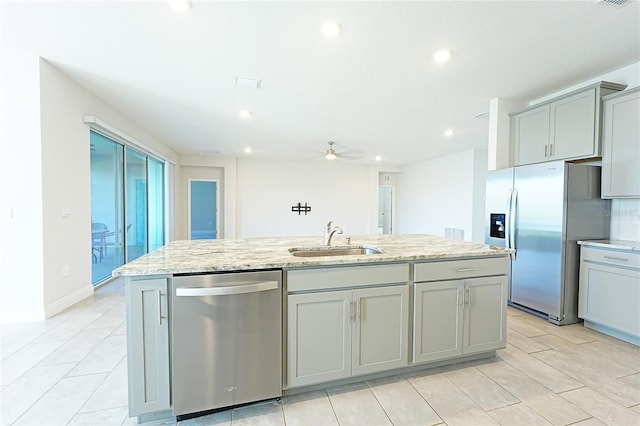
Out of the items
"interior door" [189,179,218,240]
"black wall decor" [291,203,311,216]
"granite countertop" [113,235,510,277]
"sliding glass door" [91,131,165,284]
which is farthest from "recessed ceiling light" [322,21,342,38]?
"interior door" [189,179,218,240]

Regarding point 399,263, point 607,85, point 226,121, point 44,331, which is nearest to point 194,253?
point 399,263

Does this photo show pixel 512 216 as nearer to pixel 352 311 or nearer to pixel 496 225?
pixel 496 225

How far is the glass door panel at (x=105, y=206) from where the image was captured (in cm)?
393

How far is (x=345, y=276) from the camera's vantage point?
1847mm

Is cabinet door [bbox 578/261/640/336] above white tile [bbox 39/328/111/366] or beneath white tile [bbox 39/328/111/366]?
above

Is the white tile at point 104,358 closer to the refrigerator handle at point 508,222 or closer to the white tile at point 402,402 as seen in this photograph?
the white tile at point 402,402

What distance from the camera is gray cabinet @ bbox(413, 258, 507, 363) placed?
6.69 feet

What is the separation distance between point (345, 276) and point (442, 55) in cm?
215

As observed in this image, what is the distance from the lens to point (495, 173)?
363cm

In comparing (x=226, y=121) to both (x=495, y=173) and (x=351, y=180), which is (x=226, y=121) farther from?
(x=351, y=180)

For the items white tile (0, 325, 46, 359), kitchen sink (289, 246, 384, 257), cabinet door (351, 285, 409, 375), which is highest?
kitchen sink (289, 246, 384, 257)

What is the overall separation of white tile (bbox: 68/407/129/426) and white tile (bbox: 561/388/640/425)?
105 inches

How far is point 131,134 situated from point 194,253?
12.5 feet

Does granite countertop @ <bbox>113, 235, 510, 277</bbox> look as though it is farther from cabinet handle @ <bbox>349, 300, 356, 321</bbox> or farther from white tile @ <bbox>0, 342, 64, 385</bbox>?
white tile @ <bbox>0, 342, 64, 385</bbox>
